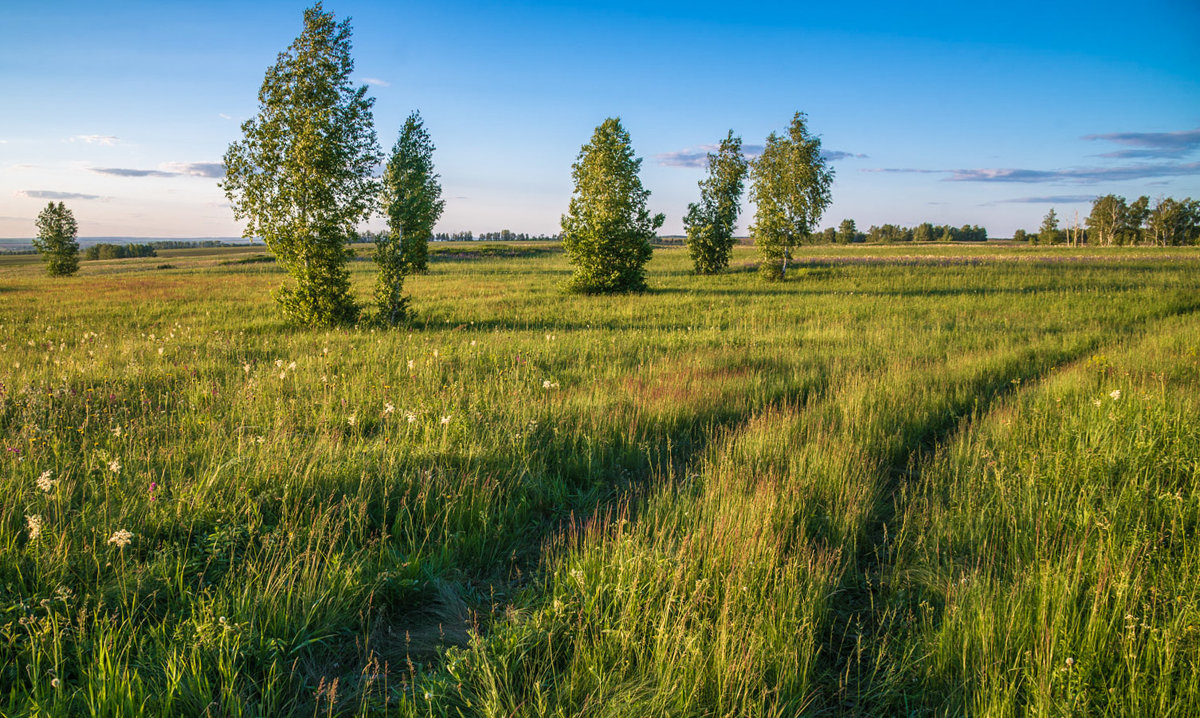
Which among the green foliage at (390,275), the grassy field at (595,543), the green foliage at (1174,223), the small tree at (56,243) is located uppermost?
the green foliage at (1174,223)

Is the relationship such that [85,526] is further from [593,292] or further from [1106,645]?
[593,292]

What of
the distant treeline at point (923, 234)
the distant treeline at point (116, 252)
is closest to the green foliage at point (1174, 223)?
the distant treeline at point (923, 234)

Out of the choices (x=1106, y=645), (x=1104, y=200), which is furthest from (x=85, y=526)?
(x=1104, y=200)

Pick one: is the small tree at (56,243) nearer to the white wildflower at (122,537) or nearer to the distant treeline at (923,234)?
the white wildflower at (122,537)

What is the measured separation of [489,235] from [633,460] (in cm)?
17900

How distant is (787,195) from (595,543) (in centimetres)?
3156

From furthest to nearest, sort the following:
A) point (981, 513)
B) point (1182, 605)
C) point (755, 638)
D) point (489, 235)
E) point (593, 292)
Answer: point (489, 235)
point (593, 292)
point (981, 513)
point (1182, 605)
point (755, 638)

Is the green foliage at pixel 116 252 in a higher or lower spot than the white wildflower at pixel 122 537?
higher

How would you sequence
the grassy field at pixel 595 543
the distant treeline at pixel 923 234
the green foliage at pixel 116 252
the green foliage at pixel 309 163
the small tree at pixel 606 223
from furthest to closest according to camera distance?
the distant treeline at pixel 923 234, the green foliage at pixel 116 252, the small tree at pixel 606 223, the green foliage at pixel 309 163, the grassy field at pixel 595 543

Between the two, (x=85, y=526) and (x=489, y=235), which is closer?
(x=85, y=526)

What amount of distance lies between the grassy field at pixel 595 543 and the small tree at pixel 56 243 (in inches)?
2420

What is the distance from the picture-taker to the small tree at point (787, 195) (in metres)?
31.1

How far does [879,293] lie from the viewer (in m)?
25.5

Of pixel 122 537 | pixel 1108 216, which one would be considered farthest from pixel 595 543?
pixel 1108 216
